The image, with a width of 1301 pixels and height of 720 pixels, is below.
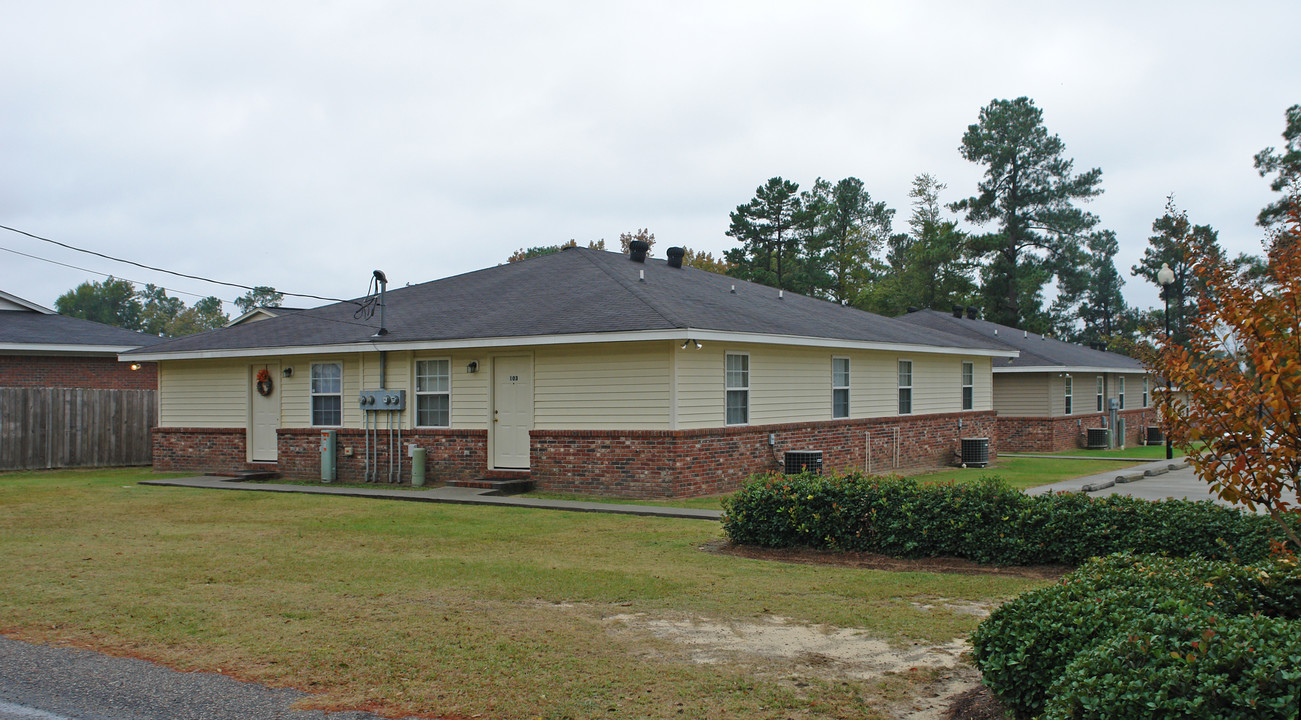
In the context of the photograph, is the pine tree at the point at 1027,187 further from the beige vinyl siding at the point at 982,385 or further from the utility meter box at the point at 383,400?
the utility meter box at the point at 383,400

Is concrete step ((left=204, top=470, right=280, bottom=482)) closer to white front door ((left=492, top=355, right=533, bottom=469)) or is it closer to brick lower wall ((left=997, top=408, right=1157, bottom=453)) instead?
white front door ((left=492, top=355, right=533, bottom=469))

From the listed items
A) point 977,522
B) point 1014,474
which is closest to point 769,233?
point 1014,474

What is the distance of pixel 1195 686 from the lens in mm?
3664

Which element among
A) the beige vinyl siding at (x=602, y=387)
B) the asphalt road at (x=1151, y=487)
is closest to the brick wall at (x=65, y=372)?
the beige vinyl siding at (x=602, y=387)

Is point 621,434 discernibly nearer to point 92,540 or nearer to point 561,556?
point 561,556

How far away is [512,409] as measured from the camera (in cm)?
1714

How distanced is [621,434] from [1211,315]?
10.9m

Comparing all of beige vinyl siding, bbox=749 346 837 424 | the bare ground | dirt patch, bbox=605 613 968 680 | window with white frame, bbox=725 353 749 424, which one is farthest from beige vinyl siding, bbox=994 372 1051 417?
dirt patch, bbox=605 613 968 680

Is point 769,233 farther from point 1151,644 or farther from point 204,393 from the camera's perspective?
point 1151,644

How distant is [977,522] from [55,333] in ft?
85.6

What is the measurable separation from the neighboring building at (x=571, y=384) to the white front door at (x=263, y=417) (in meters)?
0.05

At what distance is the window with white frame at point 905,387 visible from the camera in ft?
73.9

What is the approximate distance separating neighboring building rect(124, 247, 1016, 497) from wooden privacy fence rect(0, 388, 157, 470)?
2363 mm

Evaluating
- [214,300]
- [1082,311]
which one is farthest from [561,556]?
[214,300]
